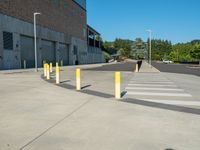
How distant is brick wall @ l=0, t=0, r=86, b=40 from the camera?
127ft

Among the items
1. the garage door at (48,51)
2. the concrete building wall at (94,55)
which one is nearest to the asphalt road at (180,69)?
the garage door at (48,51)

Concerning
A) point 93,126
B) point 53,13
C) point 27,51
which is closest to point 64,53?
point 53,13

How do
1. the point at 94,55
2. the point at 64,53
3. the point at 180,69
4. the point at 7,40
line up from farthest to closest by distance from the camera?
the point at 94,55 < the point at 64,53 < the point at 180,69 < the point at 7,40

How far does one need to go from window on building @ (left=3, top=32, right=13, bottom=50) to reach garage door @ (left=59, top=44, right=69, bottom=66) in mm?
20685

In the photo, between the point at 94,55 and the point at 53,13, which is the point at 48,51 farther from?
the point at 94,55

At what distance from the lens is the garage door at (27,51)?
40.9 metres

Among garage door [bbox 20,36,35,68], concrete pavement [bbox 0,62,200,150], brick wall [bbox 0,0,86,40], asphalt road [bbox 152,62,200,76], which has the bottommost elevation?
concrete pavement [bbox 0,62,200,150]

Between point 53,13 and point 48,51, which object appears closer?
point 48,51

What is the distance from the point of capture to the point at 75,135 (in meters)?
5.49

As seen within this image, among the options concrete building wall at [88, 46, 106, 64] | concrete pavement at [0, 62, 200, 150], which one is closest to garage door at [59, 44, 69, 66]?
concrete building wall at [88, 46, 106, 64]

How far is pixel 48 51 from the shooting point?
168 ft

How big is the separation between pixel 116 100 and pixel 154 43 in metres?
186

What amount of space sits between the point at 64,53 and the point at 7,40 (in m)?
25.1

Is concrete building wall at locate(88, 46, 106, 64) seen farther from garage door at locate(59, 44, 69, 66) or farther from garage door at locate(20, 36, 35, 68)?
garage door at locate(20, 36, 35, 68)
